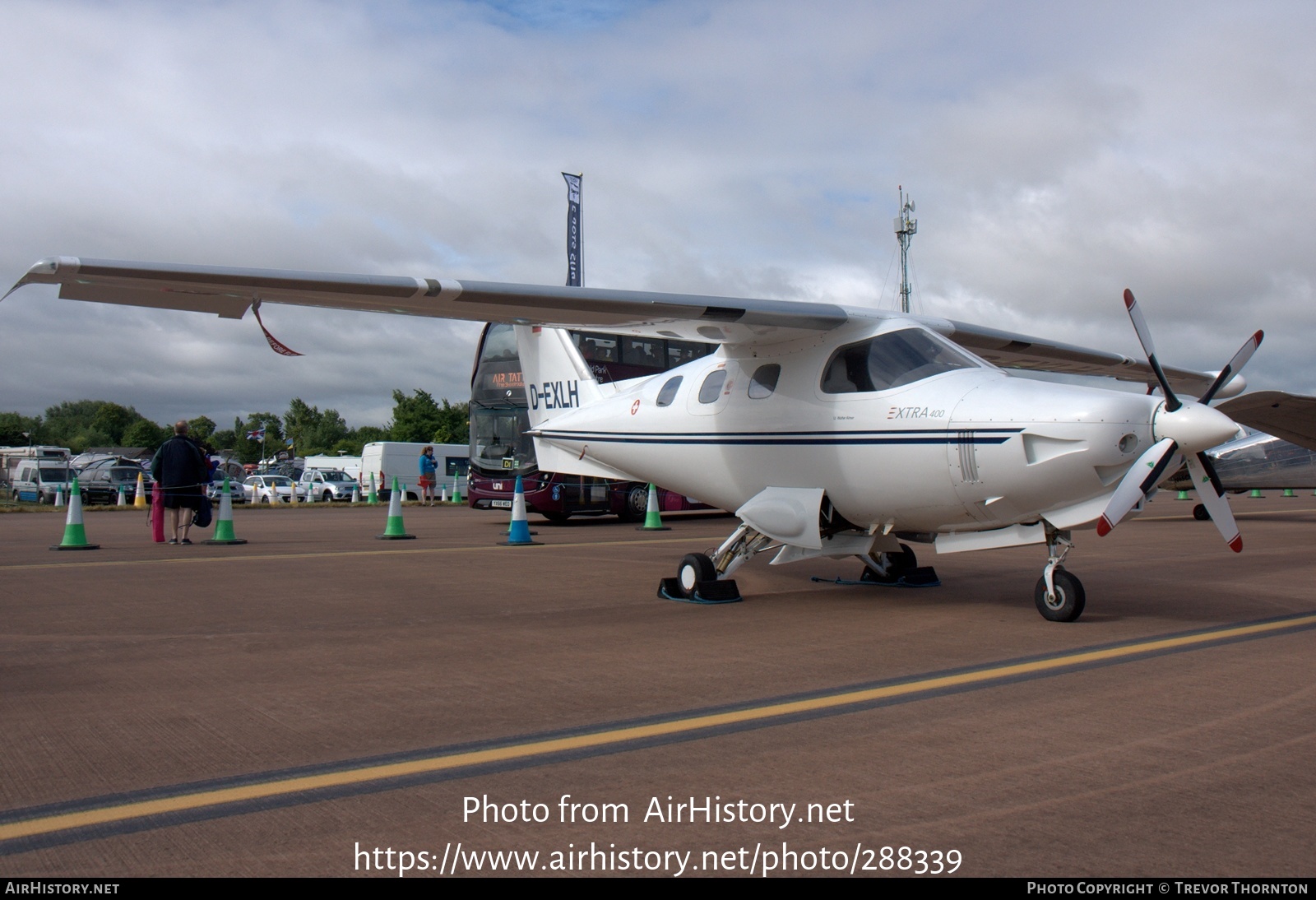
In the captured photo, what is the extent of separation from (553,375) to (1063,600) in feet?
23.0

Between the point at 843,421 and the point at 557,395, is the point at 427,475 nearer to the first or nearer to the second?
the point at 557,395

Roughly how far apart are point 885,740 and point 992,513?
3597 millimetres

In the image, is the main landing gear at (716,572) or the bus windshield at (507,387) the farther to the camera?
the bus windshield at (507,387)

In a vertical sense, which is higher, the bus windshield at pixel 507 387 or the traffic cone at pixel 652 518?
the bus windshield at pixel 507 387

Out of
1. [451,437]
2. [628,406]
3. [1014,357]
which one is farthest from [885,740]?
[451,437]

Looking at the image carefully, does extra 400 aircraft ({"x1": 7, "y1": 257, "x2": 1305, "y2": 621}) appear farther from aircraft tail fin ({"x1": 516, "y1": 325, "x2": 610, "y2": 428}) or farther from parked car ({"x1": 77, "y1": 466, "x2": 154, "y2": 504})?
parked car ({"x1": 77, "y1": 466, "x2": 154, "y2": 504})

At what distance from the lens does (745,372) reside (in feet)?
30.5

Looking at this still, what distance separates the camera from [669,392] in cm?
1027

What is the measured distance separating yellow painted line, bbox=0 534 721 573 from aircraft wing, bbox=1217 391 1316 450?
9672mm

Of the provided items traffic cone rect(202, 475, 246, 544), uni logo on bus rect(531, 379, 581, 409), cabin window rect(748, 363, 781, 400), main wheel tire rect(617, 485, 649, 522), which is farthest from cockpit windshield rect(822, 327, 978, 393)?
main wheel tire rect(617, 485, 649, 522)

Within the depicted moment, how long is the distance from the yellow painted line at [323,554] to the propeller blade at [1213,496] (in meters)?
9.25

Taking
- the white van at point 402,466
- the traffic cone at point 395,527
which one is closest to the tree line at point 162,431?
the white van at point 402,466

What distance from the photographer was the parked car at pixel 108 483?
116 ft

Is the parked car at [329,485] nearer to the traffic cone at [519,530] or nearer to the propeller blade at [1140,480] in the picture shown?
the traffic cone at [519,530]
